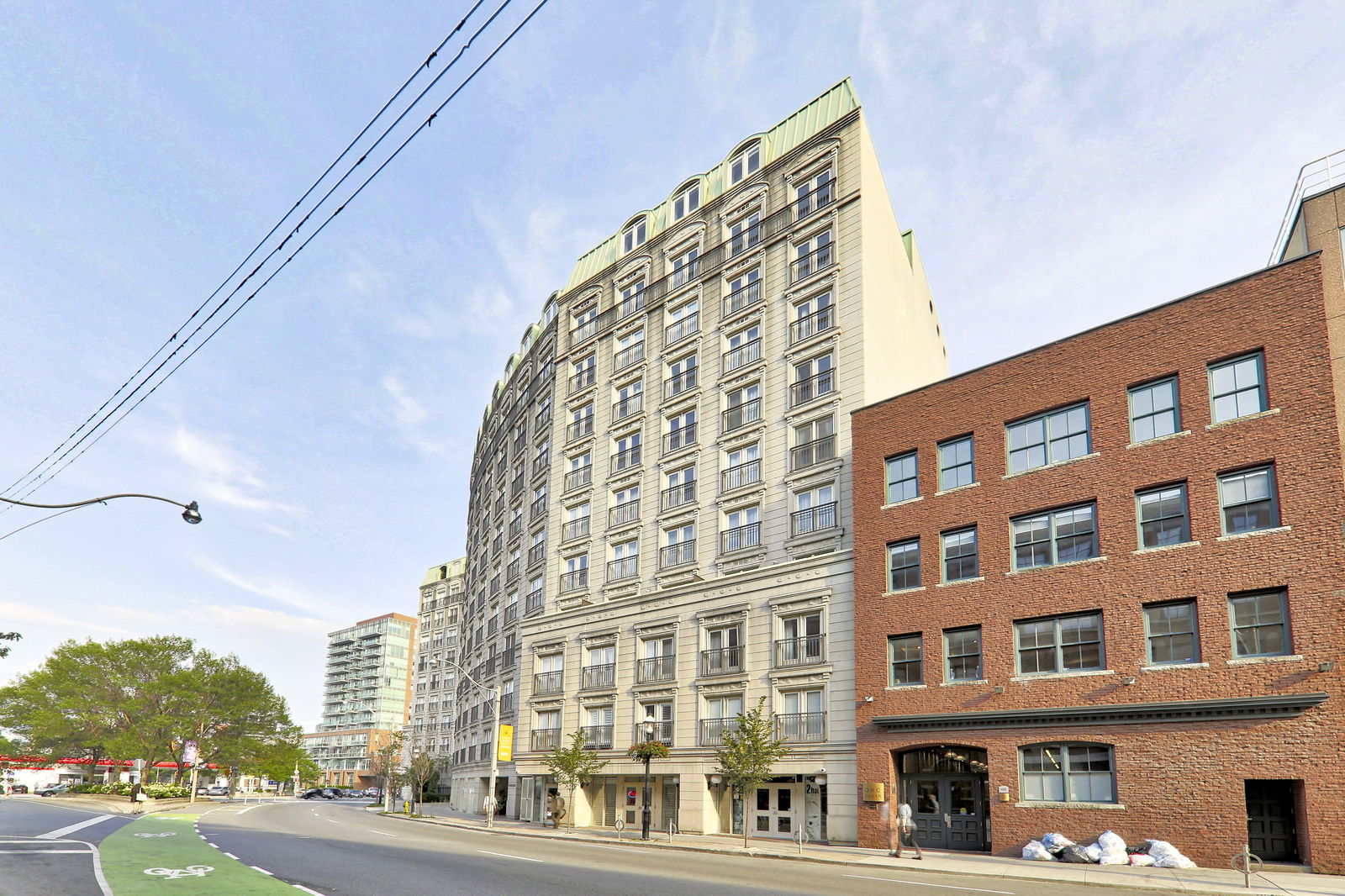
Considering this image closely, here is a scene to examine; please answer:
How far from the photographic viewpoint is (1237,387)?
1054 inches

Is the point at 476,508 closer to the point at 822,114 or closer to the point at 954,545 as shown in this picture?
the point at 822,114

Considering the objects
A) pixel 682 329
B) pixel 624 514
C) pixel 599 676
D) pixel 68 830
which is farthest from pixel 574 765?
pixel 682 329

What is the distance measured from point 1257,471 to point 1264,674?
5.49m

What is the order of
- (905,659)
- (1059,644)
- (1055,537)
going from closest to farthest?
(1059,644) < (1055,537) < (905,659)

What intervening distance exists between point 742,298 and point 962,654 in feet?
71.8

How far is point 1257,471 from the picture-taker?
85.0ft

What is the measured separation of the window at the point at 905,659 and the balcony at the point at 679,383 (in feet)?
60.9

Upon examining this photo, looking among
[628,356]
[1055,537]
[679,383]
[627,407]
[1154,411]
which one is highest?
[628,356]

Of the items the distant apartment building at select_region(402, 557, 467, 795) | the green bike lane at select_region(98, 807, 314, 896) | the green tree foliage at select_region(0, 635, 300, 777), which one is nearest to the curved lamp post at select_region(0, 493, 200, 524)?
the green bike lane at select_region(98, 807, 314, 896)

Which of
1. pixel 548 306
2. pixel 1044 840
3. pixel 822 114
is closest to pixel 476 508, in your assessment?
pixel 548 306

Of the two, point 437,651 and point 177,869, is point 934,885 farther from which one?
point 437,651

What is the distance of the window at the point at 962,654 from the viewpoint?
31078 mm

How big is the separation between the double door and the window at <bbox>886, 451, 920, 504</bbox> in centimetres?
991

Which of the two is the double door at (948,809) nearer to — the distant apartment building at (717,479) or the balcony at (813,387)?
the distant apartment building at (717,479)
